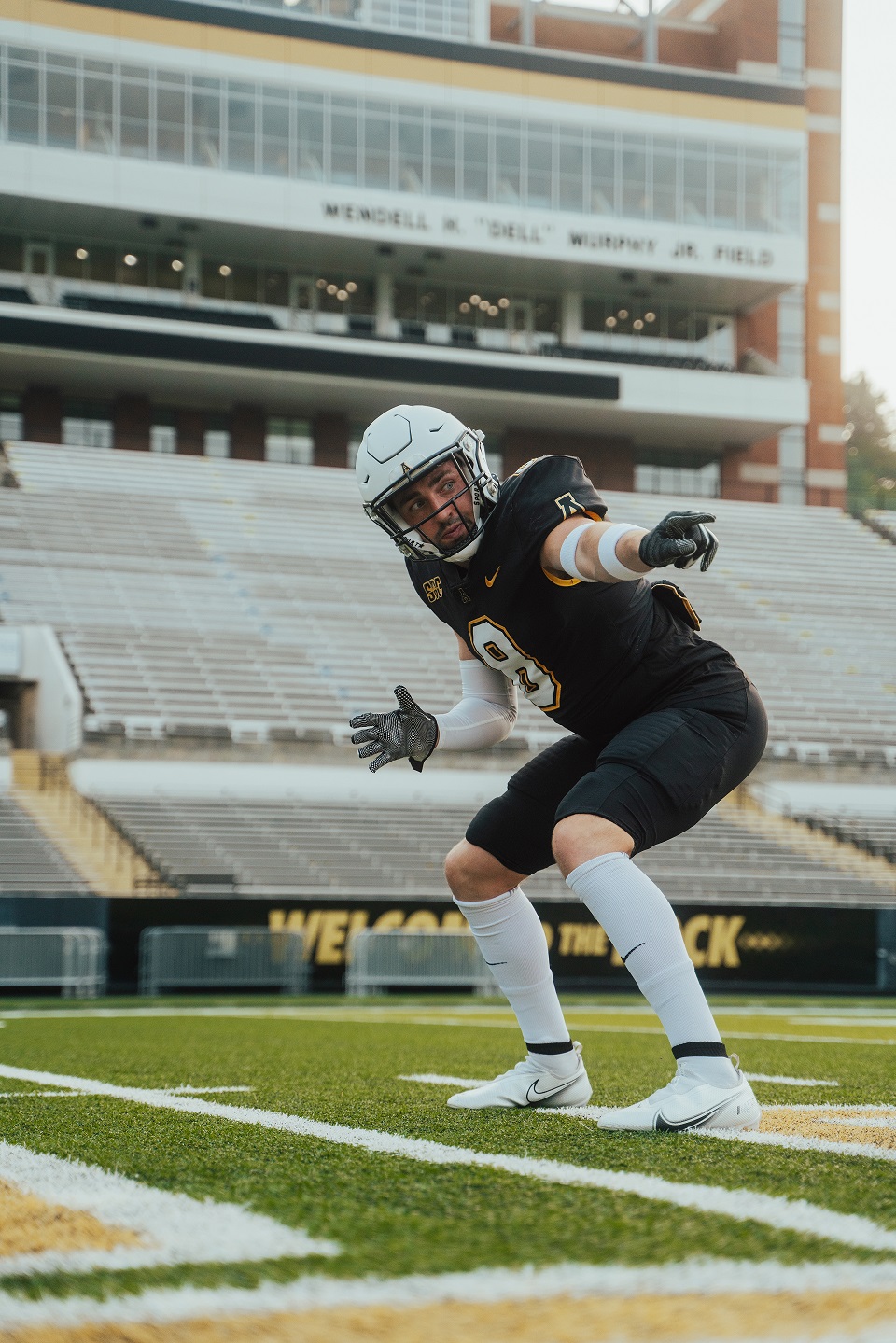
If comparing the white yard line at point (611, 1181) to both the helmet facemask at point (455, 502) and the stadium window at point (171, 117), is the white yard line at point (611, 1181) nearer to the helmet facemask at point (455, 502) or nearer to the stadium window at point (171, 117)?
the helmet facemask at point (455, 502)

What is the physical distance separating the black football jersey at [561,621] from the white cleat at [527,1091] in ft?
2.93

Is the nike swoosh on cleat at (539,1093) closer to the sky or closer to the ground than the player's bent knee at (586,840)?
closer to the ground

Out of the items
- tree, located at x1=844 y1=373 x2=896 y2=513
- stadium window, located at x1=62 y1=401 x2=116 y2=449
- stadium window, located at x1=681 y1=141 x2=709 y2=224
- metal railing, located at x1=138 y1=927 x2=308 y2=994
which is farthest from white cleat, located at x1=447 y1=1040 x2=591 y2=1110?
tree, located at x1=844 y1=373 x2=896 y2=513

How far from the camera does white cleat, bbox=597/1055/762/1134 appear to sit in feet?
9.87

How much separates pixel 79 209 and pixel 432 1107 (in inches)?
1120

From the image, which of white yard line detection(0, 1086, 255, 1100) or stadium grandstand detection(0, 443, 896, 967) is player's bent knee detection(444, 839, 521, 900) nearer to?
white yard line detection(0, 1086, 255, 1100)

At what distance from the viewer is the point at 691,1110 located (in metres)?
3.00

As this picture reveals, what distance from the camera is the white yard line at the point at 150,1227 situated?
1.80 meters

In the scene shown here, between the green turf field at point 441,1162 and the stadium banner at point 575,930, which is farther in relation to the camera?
the stadium banner at point 575,930

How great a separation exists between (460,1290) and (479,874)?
2.06 m

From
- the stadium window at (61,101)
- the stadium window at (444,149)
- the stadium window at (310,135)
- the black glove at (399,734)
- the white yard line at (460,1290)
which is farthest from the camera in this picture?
the stadium window at (444,149)

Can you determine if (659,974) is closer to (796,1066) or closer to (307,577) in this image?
(796,1066)

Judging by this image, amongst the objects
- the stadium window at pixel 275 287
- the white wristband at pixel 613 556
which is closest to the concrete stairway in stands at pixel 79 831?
the white wristband at pixel 613 556

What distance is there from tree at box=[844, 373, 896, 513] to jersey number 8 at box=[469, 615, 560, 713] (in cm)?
5559
